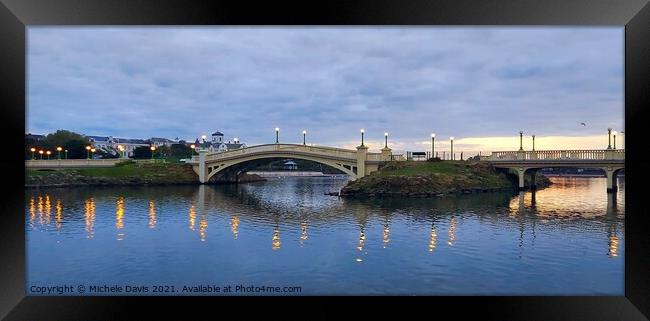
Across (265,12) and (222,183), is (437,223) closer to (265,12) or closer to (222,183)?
(265,12)

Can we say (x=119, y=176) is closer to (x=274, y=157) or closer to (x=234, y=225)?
(x=274, y=157)

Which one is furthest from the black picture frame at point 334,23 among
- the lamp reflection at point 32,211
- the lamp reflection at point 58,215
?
the lamp reflection at point 32,211

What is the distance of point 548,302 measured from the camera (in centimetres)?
650

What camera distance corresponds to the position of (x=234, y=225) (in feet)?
58.9

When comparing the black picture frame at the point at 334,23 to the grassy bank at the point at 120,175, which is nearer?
the black picture frame at the point at 334,23

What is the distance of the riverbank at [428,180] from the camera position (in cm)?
2998

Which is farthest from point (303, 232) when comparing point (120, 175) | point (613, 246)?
point (120, 175)

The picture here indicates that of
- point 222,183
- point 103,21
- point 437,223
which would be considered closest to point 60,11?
point 103,21

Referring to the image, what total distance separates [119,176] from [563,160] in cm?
3924

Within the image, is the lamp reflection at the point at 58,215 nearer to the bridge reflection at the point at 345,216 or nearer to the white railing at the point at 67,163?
the bridge reflection at the point at 345,216

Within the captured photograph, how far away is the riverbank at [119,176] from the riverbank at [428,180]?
20266mm

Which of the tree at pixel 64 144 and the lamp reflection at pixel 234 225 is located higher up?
the tree at pixel 64 144

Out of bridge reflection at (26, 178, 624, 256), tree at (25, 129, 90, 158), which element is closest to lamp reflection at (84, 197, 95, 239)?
bridge reflection at (26, 178, 624, 256)

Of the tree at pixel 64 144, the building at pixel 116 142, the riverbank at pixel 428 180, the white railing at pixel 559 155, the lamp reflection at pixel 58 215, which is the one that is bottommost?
the lamp reflection at pixel 58 215
